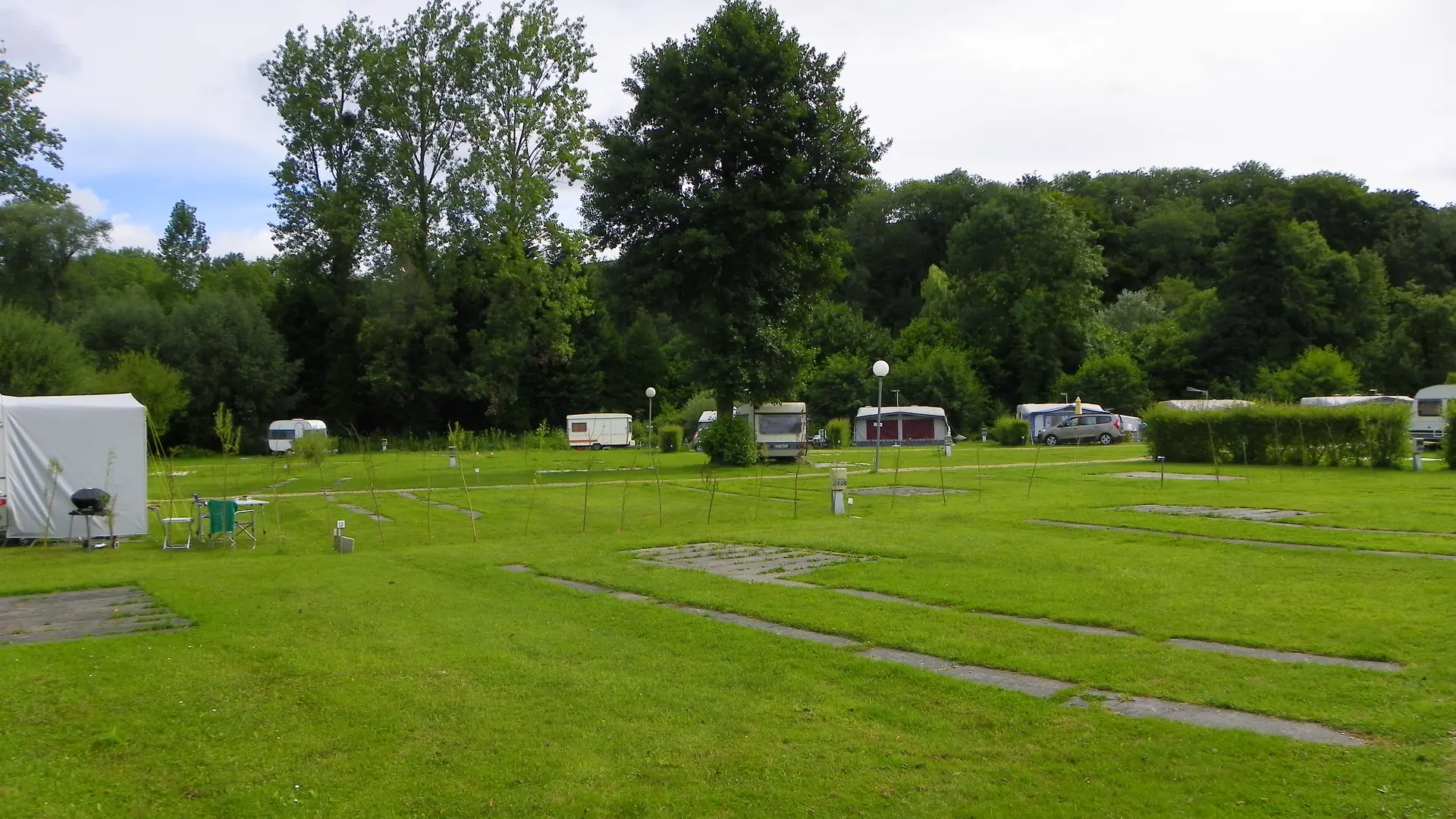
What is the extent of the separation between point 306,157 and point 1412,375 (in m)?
57.3

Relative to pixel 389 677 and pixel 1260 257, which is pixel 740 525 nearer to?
pixel 389 677

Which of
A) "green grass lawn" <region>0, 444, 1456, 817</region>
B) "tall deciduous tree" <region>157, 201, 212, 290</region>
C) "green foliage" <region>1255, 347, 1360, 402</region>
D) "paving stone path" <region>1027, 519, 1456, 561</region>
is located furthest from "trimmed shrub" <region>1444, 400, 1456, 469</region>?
"tall deciduous tree" <region>157, 201, 212, 290</region>

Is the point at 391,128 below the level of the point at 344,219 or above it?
above

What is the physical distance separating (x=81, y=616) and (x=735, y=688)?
20.2ft

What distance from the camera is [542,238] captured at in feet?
175

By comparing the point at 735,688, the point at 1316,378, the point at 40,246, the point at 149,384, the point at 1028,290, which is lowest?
the point at 735,688

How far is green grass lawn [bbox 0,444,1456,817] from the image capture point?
462 cm

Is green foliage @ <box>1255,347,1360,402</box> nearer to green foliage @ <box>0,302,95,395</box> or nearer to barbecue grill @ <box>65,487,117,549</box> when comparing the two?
barbecue grill @ <box>65,487,117,549</box>

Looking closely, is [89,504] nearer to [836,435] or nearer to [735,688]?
[735,688]

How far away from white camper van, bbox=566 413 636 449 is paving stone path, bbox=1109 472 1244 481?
31.6 meters

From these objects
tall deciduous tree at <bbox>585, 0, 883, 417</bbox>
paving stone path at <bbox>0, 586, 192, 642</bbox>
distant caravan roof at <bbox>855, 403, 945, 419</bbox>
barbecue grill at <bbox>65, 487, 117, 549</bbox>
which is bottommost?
paving stone path at <bbox>0, 586, 192, 642</bbox>

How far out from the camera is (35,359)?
37125 millimetres

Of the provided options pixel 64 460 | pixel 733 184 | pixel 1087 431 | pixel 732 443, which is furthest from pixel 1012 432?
pixel 64 460

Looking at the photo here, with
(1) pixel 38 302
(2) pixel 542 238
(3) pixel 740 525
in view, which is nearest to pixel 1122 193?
(2) pixel 542 238
